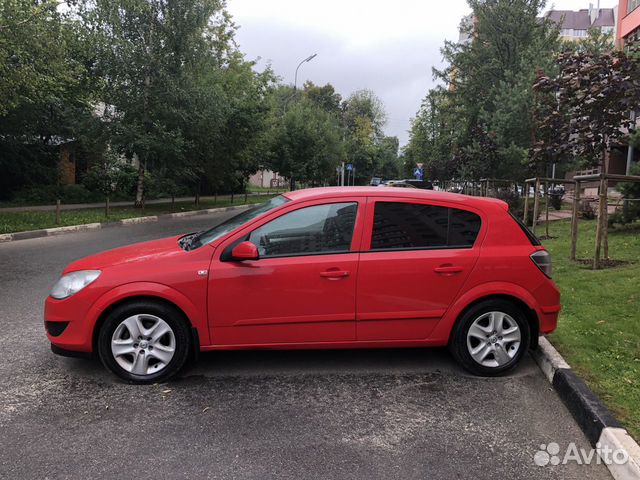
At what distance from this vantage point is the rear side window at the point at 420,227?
177 inches

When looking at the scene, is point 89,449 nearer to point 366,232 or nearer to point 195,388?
point 195,388

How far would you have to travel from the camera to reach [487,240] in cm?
459

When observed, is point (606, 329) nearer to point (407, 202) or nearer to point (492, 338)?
point (492, 338)

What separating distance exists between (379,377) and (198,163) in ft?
76.6

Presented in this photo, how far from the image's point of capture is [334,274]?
4316mm

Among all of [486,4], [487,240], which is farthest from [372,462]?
[486,4]

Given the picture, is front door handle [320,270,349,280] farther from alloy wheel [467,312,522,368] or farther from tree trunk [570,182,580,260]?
tree trunk [570,182,580,260]

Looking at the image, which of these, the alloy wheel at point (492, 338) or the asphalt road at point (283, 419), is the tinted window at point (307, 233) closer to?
the asphalt road at point (283, 419)

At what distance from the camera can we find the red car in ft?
13.9

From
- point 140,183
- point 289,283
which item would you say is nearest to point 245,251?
point 289,283

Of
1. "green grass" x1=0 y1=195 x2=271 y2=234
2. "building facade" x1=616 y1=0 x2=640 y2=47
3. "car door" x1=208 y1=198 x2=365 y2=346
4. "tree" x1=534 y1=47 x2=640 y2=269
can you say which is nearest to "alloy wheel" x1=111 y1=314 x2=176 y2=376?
"car door" x1=208 y1=198 x2=365 y2=346

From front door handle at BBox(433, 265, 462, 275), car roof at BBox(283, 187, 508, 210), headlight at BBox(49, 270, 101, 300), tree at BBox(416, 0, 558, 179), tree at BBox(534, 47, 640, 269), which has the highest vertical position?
tree at BBox(416, 0, 558, 179)

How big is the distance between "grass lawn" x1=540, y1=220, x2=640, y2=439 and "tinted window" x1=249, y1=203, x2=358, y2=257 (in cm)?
228

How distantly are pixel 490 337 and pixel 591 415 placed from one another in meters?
1.11
